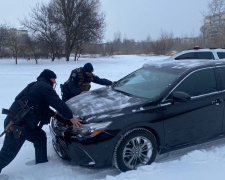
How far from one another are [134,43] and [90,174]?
78.5 metres

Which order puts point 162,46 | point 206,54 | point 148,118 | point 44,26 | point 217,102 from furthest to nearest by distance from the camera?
point 162,46, point 44,26, point 206,54, point 217,102, point 148,118

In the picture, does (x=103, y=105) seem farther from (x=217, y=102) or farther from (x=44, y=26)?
(x=44, y=26)

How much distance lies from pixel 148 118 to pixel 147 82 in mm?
1028

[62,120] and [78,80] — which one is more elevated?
[78,80]

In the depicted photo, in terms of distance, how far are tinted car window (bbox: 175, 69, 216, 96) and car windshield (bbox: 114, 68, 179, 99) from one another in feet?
0.65

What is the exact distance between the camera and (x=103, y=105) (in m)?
3.38

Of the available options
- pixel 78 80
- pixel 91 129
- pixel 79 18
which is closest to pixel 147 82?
pixel 91 129

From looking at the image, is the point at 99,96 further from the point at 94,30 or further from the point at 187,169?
the point at 94,30

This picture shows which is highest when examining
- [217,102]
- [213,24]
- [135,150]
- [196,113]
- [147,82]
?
[213,24]

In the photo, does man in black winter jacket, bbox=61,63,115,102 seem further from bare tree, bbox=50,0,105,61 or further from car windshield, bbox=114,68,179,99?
bare tree, bbox=50,0,105,61

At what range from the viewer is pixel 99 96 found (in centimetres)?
392

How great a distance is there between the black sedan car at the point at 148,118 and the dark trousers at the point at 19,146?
211 mm

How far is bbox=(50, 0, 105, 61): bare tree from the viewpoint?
2911cm

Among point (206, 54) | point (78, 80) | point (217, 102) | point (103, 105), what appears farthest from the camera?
Result: point (206, 54)
